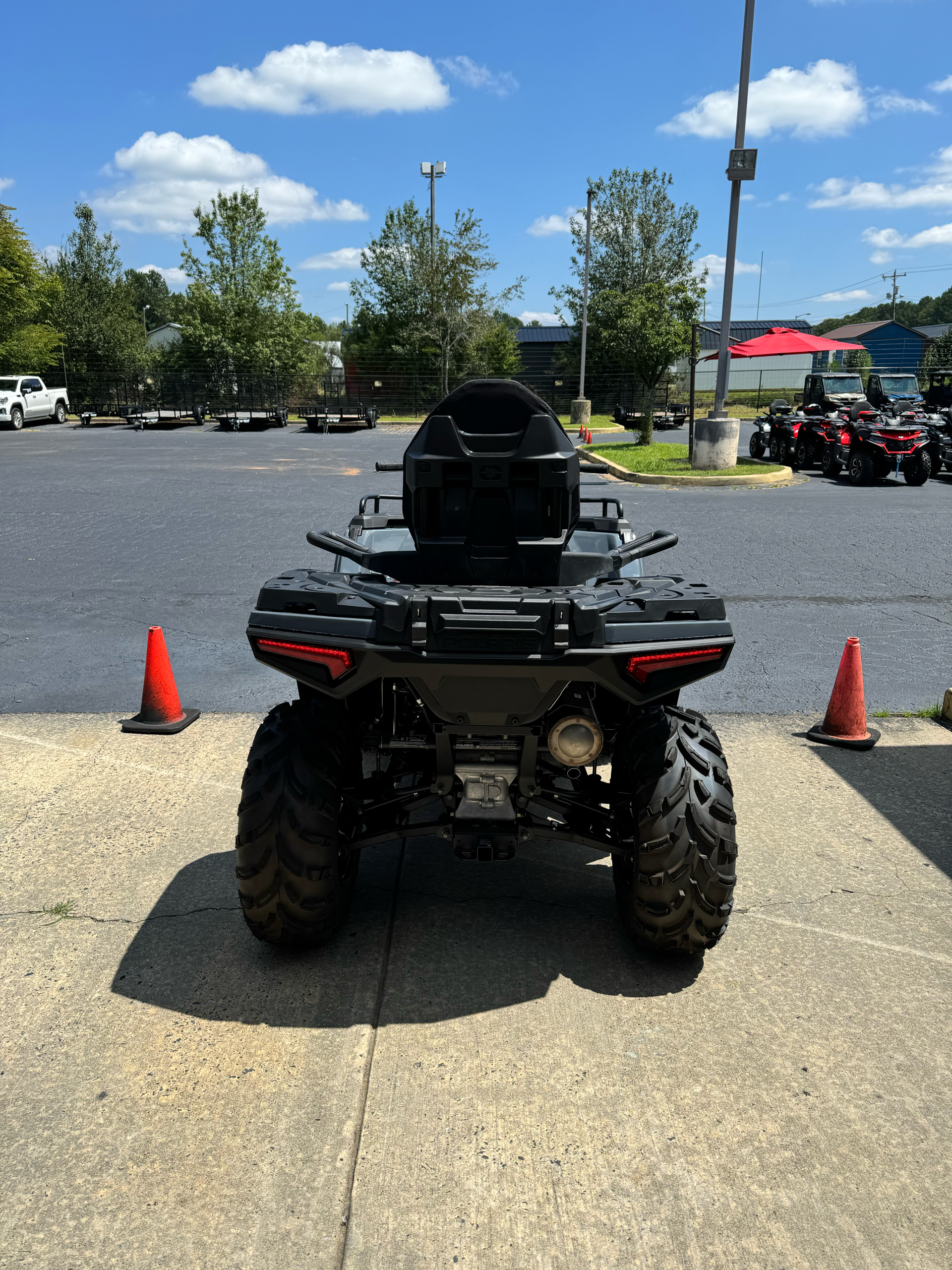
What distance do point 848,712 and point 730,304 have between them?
1478 cm

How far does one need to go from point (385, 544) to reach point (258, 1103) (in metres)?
2.57

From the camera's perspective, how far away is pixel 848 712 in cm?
550

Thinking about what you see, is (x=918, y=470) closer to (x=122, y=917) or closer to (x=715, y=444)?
(x=715, y=444)

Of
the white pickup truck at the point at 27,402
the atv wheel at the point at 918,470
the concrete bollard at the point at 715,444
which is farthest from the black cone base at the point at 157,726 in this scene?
the white pickup truck at the point at 27,402

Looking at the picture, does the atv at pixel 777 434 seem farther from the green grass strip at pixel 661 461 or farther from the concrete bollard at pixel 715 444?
the concrete bollard at pixel 715 444

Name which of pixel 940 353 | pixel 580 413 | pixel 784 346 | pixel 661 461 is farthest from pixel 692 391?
pixel 940 353

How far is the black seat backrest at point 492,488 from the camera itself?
3.67 m

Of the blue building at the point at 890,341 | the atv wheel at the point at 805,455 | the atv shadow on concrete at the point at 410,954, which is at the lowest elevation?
the atv shadow on concrete at the point at 410,954

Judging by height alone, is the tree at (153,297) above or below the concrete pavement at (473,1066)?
above

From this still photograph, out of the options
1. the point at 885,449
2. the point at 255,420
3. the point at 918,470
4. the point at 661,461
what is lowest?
the point at 661,461

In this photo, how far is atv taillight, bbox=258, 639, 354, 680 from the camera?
113 inches

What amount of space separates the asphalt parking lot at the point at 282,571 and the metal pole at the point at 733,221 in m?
2.68

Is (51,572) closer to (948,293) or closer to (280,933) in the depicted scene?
(280,933)

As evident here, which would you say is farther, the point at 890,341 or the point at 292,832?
the point at 890,341
